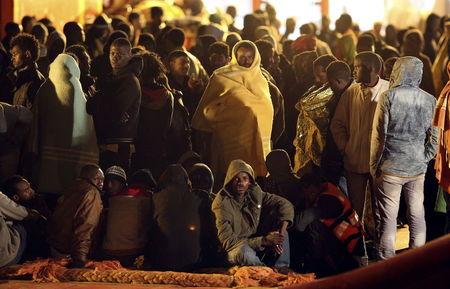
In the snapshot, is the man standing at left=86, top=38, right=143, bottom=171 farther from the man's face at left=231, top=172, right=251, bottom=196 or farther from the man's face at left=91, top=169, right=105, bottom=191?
the man's face at left=231, top=172, right=251, bottom=196

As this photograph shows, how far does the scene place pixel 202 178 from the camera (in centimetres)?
994

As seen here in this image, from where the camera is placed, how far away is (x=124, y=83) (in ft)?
34.4

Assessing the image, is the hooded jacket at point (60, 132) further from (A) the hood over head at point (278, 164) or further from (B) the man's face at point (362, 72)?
(B) the man's face at point (362, 72)

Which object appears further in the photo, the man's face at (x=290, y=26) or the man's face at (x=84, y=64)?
the man's face at (x=290, y=26)

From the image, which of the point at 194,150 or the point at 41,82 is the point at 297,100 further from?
the point at 41,82

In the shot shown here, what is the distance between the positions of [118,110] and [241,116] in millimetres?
1130

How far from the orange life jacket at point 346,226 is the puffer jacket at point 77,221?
2010mm

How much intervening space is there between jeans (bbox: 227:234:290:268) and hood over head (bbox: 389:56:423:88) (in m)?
1.58

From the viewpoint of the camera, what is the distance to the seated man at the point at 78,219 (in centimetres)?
1006

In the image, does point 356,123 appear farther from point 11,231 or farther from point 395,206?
point 11,231

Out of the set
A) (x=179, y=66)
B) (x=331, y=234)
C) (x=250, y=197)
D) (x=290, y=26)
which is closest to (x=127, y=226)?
(x=250, y=197)

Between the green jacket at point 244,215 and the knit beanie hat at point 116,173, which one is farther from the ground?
the knit beanie hat at point 116,173

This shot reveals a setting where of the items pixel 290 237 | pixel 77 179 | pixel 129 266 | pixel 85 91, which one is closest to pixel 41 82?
pixel 85 91

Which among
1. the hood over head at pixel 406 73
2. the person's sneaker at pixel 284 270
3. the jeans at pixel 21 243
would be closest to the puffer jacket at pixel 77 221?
the jeans at pixel 21 243
